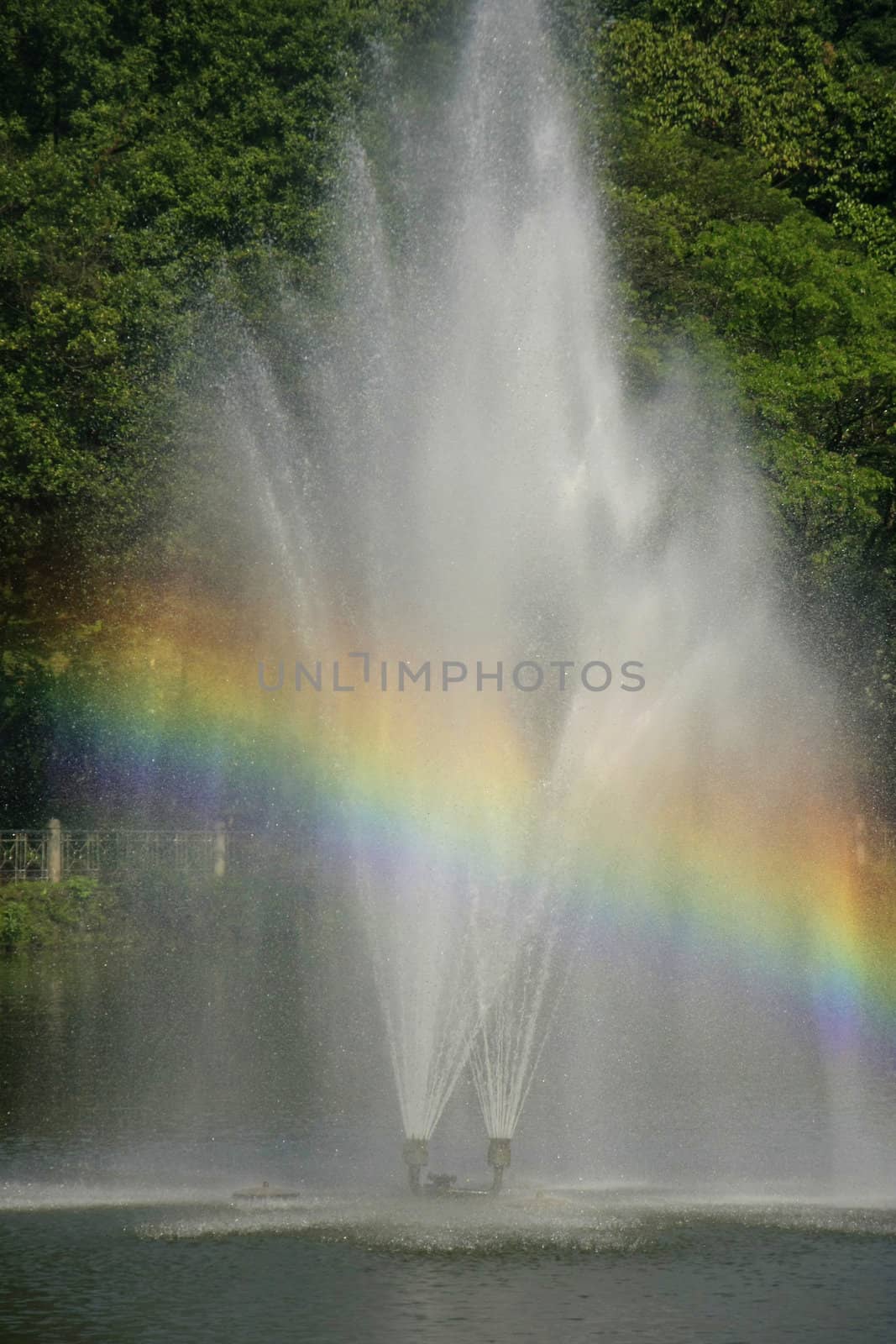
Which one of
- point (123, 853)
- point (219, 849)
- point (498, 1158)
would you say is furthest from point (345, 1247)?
point (219, 849)

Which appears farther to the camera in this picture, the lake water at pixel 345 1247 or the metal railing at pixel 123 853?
the metal railing at pixel 123 853

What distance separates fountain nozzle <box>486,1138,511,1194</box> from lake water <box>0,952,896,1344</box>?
0.21 metres

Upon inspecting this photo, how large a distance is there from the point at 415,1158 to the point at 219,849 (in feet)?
86.9

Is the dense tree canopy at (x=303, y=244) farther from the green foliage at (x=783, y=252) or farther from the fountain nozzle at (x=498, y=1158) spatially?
the fountain nozzle at (x=498, y=1158)

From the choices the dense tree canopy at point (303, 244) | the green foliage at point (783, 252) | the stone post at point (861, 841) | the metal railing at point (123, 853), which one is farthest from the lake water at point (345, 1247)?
the stone post at point (861, 841)

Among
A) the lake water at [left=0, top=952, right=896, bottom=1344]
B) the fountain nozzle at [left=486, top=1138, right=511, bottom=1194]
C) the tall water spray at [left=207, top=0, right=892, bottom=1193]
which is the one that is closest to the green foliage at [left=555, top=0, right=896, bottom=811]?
the tall water spray at [left=207, top=0, right=892, bottom=1193]

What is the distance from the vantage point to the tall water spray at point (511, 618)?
18953 mm

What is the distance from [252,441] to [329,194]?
1094 centimetres

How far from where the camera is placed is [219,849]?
41.2 m

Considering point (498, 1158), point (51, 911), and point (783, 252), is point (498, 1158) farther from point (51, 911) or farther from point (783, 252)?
point (783, 252)

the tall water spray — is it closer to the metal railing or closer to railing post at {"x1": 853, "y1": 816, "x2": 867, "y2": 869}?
the metal railing

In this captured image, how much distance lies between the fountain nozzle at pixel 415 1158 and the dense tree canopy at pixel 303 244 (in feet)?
73.8

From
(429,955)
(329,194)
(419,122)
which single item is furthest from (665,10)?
(429,955)

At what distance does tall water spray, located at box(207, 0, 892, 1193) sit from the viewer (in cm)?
1895
